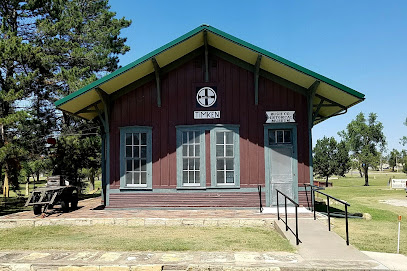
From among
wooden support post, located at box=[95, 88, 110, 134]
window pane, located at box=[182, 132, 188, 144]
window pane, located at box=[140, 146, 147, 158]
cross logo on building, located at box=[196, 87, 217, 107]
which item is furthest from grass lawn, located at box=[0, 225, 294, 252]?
cross logo on building, located at box=[196, 87, 217, 107]

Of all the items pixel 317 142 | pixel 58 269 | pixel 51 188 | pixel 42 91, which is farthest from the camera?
pixel 317 142

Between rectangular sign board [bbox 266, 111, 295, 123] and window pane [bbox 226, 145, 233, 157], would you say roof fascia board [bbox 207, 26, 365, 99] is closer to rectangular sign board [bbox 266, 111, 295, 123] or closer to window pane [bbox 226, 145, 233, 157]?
rectangular sign board [bbox 266, 111, 295, 123]

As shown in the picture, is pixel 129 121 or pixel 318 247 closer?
pixel 318 247

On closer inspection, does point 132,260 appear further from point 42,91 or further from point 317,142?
point 317,142

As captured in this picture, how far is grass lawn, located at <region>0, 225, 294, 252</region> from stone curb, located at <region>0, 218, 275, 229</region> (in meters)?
0.29

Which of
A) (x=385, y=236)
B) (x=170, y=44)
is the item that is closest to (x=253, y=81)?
(x=170, y=44)

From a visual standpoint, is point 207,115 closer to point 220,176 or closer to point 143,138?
point 220,176

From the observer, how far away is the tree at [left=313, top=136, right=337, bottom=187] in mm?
46875

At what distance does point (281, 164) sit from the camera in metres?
12.3

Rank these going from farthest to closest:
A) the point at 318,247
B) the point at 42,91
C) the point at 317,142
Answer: the point at 317,142 → the point at 42,91 → the point at 318,247

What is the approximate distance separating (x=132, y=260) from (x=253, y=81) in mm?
7936

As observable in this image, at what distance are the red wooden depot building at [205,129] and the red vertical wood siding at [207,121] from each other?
0.03 m

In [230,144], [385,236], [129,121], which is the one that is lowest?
[385,236]

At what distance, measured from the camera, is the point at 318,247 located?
7.36m
